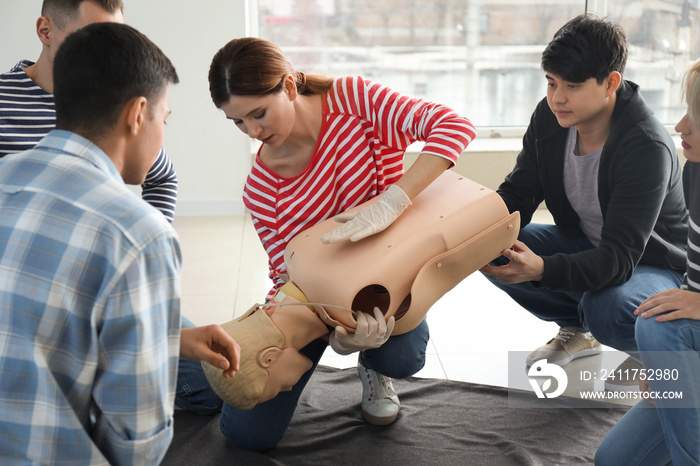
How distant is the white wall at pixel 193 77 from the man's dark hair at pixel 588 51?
217 cm

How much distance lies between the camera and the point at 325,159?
165cm

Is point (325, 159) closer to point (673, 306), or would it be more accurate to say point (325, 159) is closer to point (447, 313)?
point (673, 306)

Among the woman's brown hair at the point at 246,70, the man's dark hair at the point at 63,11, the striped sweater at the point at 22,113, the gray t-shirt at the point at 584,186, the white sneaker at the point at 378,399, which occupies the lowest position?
the white sneaker at the point at 378,399

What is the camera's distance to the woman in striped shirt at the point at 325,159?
1.56 meters

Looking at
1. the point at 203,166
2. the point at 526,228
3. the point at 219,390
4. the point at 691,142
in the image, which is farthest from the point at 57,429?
the point at 203,166

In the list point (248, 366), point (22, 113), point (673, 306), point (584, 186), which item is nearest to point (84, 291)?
point (248, 366)

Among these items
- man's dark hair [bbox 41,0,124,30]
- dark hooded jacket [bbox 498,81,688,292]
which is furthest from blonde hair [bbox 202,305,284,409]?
man's dark hair [bbox 41,0,124,30]

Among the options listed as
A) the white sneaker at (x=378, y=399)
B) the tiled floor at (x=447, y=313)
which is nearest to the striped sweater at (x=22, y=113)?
the white sneaker at (x=378, y=399)

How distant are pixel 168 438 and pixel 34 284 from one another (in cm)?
29

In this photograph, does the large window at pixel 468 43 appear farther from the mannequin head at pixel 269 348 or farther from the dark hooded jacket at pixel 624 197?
the mannequin head at pixel 269 348

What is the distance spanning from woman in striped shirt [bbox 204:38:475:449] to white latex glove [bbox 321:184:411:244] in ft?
0.23

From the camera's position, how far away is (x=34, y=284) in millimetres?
906

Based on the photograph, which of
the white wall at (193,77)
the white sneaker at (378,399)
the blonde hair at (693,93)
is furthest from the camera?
the white wall at (193,77)

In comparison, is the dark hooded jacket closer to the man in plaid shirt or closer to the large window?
the man in plaid shirt
